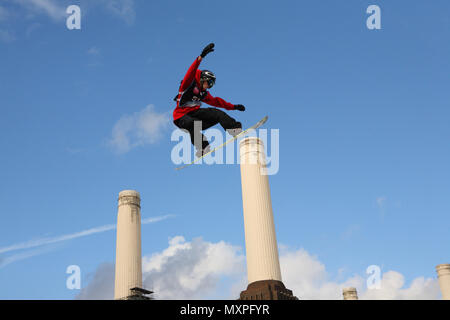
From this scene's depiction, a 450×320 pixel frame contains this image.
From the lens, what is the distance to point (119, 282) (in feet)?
144

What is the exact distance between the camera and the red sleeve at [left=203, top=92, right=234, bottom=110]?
58.0 feet

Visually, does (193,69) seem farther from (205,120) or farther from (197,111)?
(205,120)

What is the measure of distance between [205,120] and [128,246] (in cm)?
3041

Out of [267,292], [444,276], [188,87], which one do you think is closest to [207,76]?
[188,87]

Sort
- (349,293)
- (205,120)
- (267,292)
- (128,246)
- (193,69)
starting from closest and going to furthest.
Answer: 1. (193,69)
2. (205,120)
3. (267,292)
4. (128,246)
5. (349,293)

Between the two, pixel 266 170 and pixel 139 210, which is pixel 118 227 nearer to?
pixel 139 210

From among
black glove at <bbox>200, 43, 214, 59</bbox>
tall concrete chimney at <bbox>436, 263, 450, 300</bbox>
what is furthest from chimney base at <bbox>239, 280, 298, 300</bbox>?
tall concrete chimney at <bbox>436, 263, 450, 300</bbox>

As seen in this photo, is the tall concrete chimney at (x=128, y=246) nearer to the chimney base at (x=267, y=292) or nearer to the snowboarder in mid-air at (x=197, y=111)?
the chimney base at (x=267, y=292)

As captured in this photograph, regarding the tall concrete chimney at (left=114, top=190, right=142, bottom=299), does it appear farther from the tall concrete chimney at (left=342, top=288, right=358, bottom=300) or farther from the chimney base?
the tall concrete chimney at (left=342, top=288, right=358, bottom=300)

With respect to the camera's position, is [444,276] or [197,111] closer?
[197,111]

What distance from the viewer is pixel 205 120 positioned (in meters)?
17.0

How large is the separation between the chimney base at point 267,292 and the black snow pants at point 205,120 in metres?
13.0

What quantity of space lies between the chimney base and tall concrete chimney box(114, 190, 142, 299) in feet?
59.0
